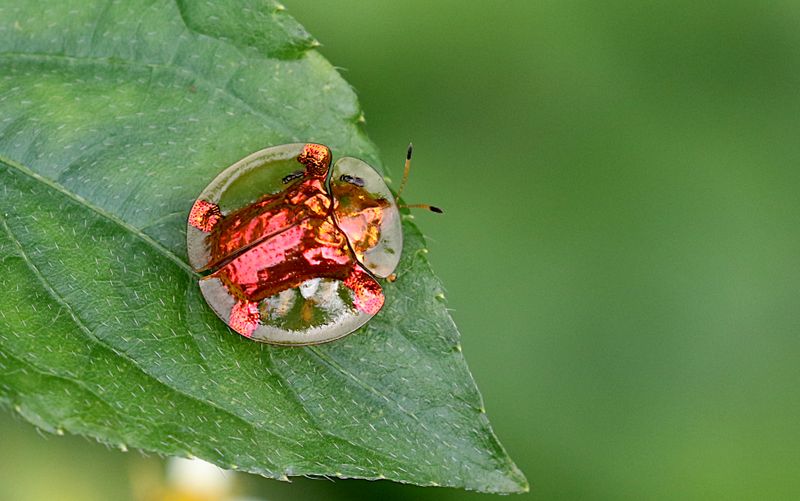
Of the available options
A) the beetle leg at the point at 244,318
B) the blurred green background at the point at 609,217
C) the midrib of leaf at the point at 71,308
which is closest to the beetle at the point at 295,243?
the beetle leg at the point at 244,318

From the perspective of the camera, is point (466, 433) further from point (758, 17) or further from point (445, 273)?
point (758, 17)

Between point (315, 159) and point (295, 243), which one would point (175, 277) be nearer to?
point (295, 243)

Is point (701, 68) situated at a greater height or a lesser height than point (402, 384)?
greater

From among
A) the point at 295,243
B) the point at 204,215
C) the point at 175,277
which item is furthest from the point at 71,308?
the point at 295,243

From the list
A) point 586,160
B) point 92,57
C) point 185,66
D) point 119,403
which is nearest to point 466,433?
point 119,403

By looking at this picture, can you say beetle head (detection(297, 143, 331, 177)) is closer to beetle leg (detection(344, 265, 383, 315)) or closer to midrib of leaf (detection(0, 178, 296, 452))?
beetle leg (detection(344, 265, 383, 315))

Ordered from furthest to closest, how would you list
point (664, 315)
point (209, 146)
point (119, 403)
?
point (664, 315) → point (209, 146) → point (119, 403)


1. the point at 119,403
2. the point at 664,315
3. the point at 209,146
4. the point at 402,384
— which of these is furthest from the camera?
the point at 664,315

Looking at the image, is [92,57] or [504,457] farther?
[92,57]

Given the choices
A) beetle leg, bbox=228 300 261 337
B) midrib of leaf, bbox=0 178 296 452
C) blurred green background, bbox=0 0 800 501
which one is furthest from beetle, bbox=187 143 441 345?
blurred green background, bbox=0 0 800 501
